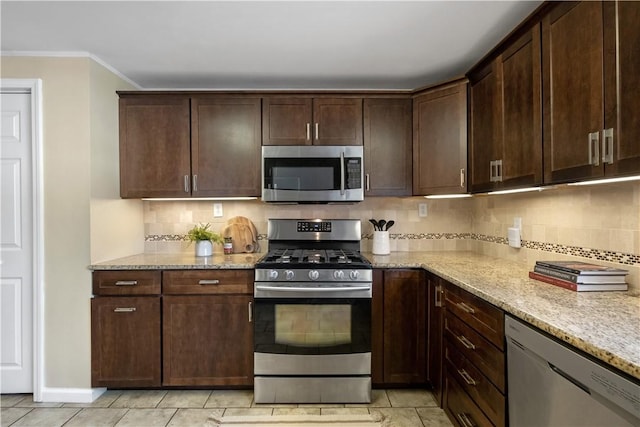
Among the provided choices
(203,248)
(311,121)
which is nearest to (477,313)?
(311,121)

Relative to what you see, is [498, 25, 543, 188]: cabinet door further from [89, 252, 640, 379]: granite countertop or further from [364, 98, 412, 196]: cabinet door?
[364, 98, 412, 196]: cabinet door

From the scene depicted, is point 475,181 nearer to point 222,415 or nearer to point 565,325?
point 565,325

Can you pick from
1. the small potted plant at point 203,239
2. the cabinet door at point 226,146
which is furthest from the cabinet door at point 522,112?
the small potted plant at point 203,239

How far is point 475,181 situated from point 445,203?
711mm

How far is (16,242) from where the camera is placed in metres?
2.29

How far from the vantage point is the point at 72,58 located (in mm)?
2277

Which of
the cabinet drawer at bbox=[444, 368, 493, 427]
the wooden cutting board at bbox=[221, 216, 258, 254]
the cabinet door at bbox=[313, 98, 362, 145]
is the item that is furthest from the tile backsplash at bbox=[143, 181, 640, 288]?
the cabinet drawer at bbox=[444, 368, 493, 427]

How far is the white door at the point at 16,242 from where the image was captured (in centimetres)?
228

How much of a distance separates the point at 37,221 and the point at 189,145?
3.65 ft

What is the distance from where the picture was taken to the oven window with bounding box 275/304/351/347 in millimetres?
2256

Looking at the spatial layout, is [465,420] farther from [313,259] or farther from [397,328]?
[313,259]

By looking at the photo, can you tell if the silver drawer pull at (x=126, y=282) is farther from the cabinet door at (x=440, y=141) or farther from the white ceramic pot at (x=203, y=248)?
the cabinet door at (x=440, y=141)

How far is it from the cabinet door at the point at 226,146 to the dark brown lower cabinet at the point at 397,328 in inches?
48.0

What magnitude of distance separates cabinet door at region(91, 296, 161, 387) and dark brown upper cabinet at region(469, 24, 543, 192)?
2340mm
